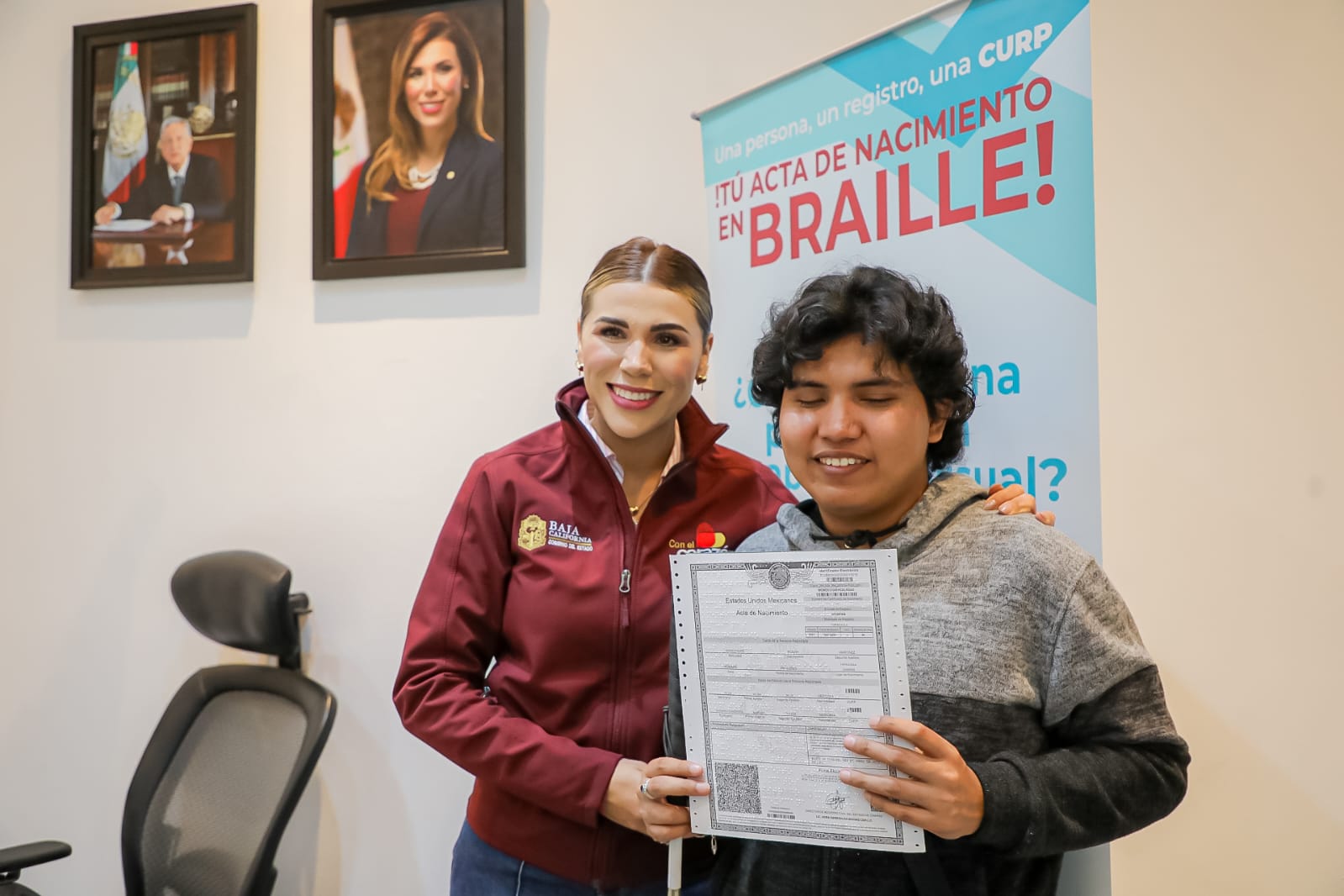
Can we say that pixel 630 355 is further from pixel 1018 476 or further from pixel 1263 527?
pixel 1263 527

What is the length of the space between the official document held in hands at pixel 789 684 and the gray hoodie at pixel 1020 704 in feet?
0.25

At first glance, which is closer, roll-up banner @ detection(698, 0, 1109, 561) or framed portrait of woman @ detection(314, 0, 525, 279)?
roll-up banner @ detection(698, 0, 1109, 561)

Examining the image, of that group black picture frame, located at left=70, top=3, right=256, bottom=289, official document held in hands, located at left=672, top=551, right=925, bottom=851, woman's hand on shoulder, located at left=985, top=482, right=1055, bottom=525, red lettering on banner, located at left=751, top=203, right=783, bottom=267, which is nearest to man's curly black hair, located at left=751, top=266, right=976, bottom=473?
woman's hand on shoulder, located at left=985, top=482, right=1055, bottom=525

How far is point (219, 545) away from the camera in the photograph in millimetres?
2713

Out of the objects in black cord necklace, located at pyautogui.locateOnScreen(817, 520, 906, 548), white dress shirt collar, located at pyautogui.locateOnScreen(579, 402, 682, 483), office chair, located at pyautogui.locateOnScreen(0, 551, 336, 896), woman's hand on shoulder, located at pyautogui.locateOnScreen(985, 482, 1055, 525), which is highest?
white dress shirt collar, located at pyautogui.locateOnScreen(579, 402, 682, 483)

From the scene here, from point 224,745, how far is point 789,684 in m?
1.78

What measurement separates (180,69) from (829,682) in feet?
9.04

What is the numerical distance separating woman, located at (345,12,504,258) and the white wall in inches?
4.9

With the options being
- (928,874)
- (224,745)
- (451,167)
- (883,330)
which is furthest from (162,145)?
(928,874)

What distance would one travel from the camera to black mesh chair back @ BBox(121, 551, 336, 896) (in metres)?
2.16

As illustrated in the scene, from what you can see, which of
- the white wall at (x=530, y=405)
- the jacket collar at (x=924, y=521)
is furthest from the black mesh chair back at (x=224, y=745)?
the jacket collar at (x=924, y=521)

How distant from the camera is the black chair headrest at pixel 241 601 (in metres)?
2.21

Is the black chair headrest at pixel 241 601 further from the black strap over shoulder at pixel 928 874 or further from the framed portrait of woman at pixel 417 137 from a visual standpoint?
the black strap over shoulder at pixel 928 874

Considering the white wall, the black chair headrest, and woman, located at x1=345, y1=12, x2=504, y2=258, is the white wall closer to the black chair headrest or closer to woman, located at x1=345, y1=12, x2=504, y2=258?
woman, located at x1=345, y1=12, x2=504, y2=258
